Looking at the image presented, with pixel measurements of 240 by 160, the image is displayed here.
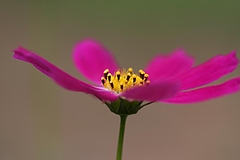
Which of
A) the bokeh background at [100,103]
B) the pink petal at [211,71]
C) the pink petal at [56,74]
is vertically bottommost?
the pink petal at [56,74]

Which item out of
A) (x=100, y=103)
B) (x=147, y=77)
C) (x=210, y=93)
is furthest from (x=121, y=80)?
(x=100, y=103)

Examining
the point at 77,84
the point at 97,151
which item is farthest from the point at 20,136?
the point at 77,84

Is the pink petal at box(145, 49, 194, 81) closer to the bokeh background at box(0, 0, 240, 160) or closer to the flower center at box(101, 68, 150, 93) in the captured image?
the flower center at box(101, 68, 150, 93)

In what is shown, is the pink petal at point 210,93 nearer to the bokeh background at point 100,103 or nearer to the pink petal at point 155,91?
the pink petal at point 155,91

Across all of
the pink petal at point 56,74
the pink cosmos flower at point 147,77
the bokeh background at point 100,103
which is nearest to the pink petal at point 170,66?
the pink cosmos flower at point 147,77

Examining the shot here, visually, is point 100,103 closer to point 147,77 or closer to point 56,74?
point 147,77

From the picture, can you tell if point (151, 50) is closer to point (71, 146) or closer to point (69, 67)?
point (69, 67)
